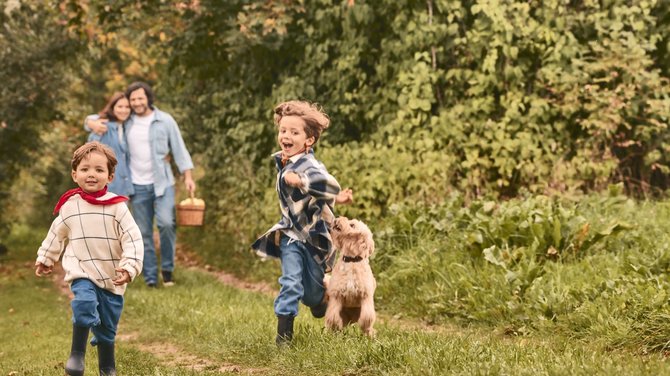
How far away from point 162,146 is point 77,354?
492cm

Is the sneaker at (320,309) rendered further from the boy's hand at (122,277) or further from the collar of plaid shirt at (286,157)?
the boy's hand at (122,277)

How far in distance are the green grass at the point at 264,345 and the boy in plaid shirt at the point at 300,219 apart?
27 cm

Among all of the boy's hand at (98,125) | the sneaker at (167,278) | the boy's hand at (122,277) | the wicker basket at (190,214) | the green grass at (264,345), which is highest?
the boy's hand at (98,125)

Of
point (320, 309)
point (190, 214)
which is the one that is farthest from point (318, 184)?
point (190, 214)

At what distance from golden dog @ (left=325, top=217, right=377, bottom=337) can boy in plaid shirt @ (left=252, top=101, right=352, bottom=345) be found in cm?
13

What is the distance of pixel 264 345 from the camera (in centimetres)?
577

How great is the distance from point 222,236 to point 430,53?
429cm

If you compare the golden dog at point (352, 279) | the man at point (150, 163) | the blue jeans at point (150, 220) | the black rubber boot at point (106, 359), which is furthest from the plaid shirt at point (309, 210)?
the blue jeans at point (150, 220)

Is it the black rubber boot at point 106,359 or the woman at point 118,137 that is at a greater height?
the woman at point 118,137

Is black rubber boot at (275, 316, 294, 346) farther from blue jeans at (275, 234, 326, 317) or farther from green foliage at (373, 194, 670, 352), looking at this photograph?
green foliage at (373, 194, 670, 352)

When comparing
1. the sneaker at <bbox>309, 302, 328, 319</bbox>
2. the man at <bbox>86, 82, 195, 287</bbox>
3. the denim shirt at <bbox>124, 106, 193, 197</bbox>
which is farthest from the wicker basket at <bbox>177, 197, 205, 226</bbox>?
the sneaker at <bbox>309, 302, 328, 319</bbox>

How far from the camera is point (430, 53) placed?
10836 mm

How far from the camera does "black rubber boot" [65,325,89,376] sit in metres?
5.02

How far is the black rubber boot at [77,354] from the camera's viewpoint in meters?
5.02
